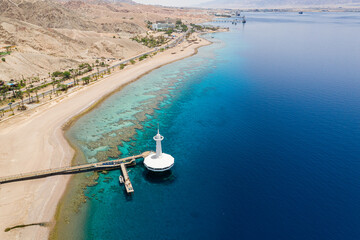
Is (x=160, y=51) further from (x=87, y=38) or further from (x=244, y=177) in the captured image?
(x=244, y=177)

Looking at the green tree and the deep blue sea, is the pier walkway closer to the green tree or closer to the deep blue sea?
the deep blue sea

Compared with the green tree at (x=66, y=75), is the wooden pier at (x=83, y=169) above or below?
below

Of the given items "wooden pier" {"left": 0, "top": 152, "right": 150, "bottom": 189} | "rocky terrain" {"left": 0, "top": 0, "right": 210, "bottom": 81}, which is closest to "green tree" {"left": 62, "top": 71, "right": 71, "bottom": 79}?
"rocky terrain" {"left": 0, "top": 0, "right": 210, "bottom": 81}

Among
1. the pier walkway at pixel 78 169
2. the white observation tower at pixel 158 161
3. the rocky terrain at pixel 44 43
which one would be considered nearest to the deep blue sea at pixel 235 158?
the pier walkway at pixel 78 169

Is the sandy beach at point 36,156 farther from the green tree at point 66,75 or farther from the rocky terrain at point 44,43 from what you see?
the rocky terrain at point 44,43

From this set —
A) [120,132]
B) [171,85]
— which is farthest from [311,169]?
[171,85]

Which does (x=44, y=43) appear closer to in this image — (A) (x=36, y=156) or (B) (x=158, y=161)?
(A) (x=36, y=156)

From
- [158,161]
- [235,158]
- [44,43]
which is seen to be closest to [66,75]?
[44,43]
